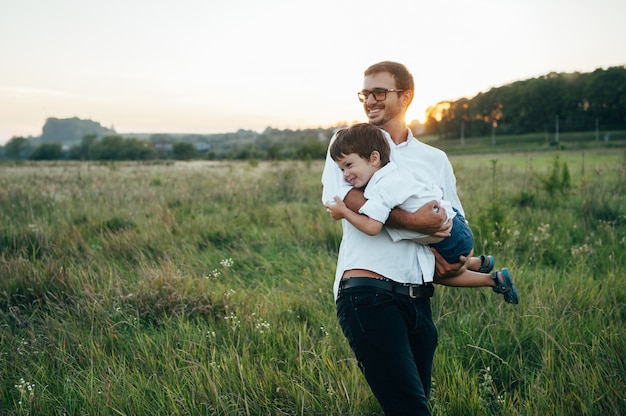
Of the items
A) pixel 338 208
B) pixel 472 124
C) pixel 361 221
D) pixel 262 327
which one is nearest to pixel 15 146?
pixel 262 327

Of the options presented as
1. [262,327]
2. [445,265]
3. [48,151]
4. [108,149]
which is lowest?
[262,327]

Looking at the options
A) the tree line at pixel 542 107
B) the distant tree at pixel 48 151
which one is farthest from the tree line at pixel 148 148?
the tree line at pixel 542 107

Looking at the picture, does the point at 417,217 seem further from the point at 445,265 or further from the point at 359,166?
the point at 445,265

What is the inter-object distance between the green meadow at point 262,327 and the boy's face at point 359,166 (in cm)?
126

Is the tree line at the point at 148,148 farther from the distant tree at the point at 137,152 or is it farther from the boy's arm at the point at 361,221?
the boy's arm at the point at 361,221

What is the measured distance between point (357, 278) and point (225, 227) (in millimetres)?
4975

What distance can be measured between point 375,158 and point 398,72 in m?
0.57

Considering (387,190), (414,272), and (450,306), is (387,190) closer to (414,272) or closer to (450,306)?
(414,272)

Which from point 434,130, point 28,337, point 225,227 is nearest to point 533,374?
point 28,337

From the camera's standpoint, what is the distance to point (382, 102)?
2.25 meters

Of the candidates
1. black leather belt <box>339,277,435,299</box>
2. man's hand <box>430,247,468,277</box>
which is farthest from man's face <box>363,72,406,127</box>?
black leather belt <box>339,277,435,299</box>

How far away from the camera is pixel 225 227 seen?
263 inches

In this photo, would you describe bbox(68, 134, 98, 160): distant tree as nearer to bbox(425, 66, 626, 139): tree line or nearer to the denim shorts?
bbox(425, 66, 626, 139): tree line

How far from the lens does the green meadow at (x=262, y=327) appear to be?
2.54 metres
